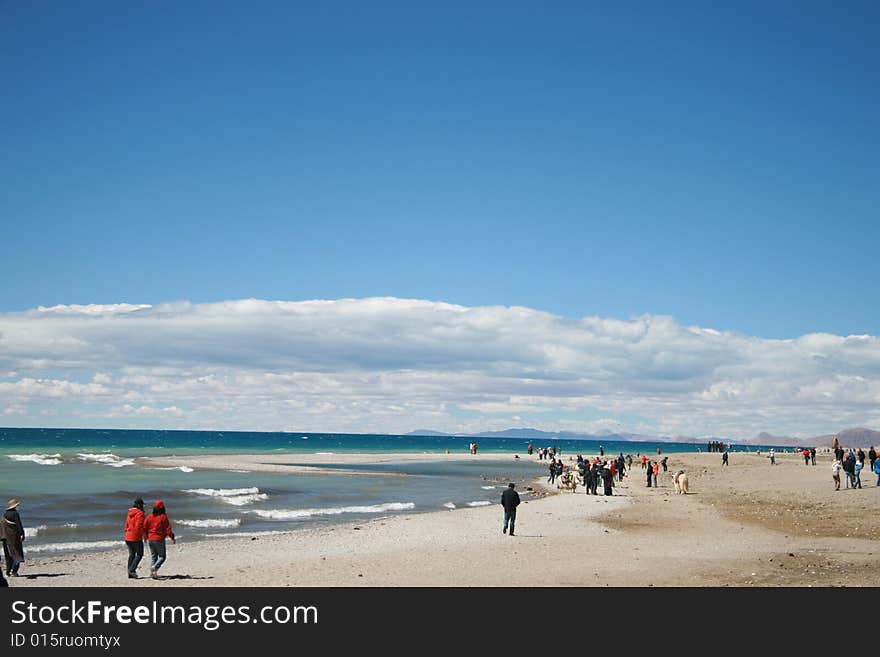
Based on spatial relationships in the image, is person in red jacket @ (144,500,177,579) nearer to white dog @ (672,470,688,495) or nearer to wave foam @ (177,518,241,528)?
wave foam @ (177,518,241,528)

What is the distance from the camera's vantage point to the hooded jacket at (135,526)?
16672 millimetres

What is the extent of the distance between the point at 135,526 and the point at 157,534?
514 millimetres

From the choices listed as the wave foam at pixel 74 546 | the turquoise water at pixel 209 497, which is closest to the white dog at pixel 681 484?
the turquoise water at pixel 209 497

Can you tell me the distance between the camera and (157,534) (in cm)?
1681

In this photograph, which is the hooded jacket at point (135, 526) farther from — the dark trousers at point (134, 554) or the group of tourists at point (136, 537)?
the dark trousers at point (134, 554)

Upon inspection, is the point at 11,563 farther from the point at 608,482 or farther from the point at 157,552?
the point at 608,482

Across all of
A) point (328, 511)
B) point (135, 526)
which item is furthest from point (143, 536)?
point (328, 511)

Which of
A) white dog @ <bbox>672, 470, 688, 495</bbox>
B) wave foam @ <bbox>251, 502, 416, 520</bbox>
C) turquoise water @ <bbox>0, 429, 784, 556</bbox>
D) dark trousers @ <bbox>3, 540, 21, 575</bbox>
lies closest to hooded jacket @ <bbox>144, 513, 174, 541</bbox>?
dark trousers @ <bbox>3, 540, 21, 575</bbox>

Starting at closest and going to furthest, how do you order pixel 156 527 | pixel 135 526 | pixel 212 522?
1. pixel 135 526
2. pixel 156 527
3. pixel 212 522

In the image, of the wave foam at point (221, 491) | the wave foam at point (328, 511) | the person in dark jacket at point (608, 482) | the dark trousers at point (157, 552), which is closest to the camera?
the dark trousers at point (157, 552)

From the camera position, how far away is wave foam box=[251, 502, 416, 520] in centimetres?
3212

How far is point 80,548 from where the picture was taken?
22797 millimetres

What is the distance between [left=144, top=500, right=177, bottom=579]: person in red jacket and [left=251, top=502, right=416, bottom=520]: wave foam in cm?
1455
